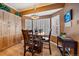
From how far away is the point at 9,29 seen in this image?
12.9 feet

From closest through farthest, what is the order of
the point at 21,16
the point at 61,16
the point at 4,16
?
the point at 61,16
the point at 21,16
the point at 4,16

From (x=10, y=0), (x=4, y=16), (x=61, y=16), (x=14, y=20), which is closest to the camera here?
(x=10, y=0)

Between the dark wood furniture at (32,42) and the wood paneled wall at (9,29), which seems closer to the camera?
the dark wood furniture at (32,42)

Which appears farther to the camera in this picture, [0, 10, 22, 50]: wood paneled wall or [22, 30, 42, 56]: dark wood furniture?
[0, 10, 22, 50]: wood paneled wall

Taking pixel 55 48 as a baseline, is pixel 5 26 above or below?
above

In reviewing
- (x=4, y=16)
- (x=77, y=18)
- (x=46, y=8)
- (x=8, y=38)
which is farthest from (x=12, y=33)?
(x=77, y=18)

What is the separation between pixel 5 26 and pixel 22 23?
28.7 inches

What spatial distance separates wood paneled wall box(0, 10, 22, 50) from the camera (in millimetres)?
3630

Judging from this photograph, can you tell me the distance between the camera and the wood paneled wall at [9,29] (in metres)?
3.63

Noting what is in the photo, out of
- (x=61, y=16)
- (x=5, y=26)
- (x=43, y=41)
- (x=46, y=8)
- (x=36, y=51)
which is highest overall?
(x=46, y=8)

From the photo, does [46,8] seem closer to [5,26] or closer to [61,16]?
[61,16]

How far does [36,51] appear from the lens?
3447 mm

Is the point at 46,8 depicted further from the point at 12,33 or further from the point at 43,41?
the point at 12,33

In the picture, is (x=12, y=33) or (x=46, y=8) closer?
(x=46, y=8)
